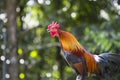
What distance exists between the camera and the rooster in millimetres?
2209

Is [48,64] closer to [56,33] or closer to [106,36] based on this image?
[106,36]

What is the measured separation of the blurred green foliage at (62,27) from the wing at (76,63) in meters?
1.04

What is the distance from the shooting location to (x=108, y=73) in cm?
234

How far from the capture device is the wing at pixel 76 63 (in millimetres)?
2193

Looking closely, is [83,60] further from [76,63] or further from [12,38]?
[12,38]

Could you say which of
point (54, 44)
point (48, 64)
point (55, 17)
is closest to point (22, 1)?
point (55, 17)

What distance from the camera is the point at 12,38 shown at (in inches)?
160

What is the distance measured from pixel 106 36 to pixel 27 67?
1.76 meters

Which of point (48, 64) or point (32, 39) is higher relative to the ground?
point (32, 39)

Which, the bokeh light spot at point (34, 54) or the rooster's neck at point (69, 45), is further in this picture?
the bokeh light spot at point (34, 54)

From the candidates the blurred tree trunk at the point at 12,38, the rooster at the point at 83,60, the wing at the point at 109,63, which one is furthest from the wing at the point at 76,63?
the blurred tree trunk at the point at 12,38

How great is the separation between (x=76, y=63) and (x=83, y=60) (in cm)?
8

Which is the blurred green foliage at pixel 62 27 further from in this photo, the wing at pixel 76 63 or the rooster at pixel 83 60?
the wing at pixel 76 63

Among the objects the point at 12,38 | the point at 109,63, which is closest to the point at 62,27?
the point at 12,38
